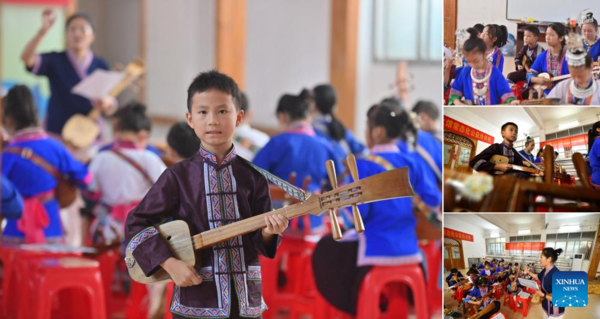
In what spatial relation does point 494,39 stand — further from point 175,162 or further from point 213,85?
point 175,162

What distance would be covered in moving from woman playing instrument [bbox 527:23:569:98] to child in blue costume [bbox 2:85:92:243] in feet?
7.45

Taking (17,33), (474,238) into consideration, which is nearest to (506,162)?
(474,238)

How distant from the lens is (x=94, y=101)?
5340 mm

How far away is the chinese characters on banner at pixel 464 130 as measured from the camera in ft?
7.69

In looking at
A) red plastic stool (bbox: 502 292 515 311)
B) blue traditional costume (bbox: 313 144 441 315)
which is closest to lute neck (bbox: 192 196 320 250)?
red plastic stool (bbox: 502 292 515 311)

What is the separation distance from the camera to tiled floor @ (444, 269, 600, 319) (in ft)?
7.89

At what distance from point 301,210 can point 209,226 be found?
0.23m

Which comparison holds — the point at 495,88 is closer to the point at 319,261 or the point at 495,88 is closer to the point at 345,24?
the point at 319,261

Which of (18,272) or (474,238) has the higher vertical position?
(474,238)

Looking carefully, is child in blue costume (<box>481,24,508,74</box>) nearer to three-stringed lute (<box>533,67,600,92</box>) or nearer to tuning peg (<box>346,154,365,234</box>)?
three-stringed lute (<box>533,67,600,92</box>)

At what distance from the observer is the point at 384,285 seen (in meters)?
3.43

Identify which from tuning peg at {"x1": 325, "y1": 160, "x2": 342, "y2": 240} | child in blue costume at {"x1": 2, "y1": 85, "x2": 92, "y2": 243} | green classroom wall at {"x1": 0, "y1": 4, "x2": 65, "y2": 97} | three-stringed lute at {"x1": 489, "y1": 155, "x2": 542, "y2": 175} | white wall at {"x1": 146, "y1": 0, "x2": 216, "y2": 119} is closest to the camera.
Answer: tuning peg at {"x1": 325, "y1": 160, "x2": 342, "y2": 240}

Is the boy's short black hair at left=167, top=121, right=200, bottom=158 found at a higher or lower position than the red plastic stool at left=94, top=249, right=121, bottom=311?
higher

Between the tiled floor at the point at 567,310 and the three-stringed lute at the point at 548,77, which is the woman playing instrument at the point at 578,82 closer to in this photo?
the three-stringed lute at the point at 548,77
